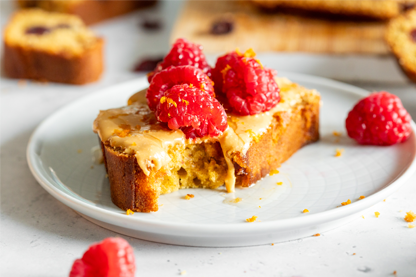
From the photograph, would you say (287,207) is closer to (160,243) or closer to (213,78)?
(160,243)

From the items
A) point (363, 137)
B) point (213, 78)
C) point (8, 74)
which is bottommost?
point (8, 74)

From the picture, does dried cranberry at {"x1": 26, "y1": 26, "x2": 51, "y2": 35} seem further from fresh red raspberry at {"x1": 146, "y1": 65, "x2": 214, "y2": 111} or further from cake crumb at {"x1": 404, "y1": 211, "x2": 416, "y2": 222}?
cake crumb at {"x1": 404, "y1": 211, "x2": 416, "y2": 222}

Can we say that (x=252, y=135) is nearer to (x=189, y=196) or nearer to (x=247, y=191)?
(x=247, y=191)

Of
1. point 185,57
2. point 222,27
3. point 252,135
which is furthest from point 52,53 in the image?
point 252,135

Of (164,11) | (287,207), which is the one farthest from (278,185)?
(164,11)

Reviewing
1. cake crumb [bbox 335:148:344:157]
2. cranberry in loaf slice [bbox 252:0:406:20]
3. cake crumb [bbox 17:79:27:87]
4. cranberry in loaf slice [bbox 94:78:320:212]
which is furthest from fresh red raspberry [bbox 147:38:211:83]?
cranberry in loaf slice [bbox 252:0:406:20]

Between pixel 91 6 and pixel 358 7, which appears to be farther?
pixel 91 6
